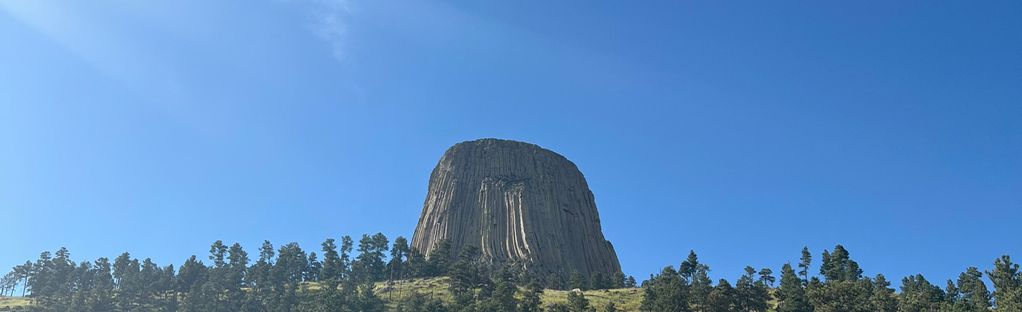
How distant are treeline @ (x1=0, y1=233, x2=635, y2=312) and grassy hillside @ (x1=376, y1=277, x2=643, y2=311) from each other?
291 centimetres

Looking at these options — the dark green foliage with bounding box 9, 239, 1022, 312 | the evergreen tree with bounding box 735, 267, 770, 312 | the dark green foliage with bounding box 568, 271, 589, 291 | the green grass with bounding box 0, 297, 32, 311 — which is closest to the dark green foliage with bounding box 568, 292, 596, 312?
the dark green foliage with bounding box 9, 239, 1022, 312

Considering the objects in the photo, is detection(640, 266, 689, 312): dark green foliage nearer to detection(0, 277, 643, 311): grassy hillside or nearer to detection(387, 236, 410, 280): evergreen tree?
detection(0, 277, 643, 311): grassy hillside

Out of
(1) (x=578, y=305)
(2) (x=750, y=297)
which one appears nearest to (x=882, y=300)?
(2) (x=750, y=297)

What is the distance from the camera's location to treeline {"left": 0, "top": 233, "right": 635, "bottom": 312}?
140m

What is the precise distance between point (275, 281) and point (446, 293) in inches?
1458

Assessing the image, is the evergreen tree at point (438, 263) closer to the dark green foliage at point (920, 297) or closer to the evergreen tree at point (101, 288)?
the evergreen tree at point (101, 288)

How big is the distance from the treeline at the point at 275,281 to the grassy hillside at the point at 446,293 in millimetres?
2909

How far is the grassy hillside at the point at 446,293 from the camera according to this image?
143000 mm

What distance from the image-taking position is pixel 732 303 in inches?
4919

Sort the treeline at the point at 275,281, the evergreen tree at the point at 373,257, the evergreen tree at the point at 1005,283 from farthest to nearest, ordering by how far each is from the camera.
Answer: the evergreen tree at the point at 373,257 < the treeline at the point at 275,281 < the evergreen tree at the point at 1005,283

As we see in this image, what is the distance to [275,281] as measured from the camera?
161250 millimetres

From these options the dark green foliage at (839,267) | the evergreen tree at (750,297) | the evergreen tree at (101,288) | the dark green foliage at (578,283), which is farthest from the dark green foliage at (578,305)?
the evergreen tree at (101,288)

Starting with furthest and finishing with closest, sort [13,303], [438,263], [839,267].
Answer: [438,263]
[13,303]
[839,267]

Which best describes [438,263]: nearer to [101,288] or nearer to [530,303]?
[530,303]
